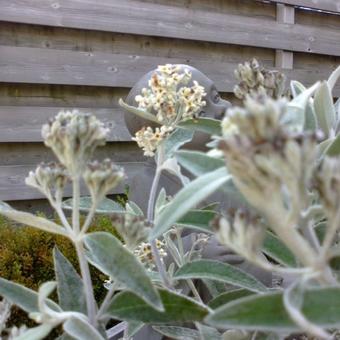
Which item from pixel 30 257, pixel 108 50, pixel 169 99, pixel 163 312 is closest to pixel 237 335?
pixel 163 312

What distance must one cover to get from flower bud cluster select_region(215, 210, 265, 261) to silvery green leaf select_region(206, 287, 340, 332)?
3 cm

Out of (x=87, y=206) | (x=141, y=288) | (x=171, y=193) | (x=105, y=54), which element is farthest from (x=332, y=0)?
(x=141, y=288)

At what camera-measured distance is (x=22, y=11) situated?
236 centimetres

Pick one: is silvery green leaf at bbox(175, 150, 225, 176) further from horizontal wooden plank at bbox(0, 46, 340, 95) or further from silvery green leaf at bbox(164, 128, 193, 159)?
horizontal wooden plank at bbox(0, 46, 340, 95)

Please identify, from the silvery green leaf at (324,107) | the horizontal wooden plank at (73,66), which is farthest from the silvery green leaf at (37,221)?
the horizontal wooden plank at (73,66)

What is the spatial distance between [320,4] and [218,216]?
10.3 feet

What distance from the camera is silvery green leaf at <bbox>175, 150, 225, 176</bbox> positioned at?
1.36 feet

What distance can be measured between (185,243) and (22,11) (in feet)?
5.19

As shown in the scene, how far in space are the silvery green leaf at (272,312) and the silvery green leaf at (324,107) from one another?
342mm

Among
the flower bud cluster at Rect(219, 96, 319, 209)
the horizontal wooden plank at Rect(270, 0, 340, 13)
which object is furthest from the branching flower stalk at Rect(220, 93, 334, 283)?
the horizontal wooden plank at Rect(270, 0, 340, 13)

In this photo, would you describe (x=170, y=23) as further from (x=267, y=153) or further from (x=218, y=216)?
(x=267, y=153)

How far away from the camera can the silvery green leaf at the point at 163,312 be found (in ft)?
1.49

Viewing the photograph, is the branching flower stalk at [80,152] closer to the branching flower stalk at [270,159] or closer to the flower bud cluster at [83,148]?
the flower bud cluster at [83,148]

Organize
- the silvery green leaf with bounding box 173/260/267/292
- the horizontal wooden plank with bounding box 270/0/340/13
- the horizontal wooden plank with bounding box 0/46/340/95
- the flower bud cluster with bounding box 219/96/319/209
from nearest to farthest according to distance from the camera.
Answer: the flower bud cluster with bounding box 219/96/319/209, the silvery green leaf with bounding box 173/260/267/292, the horizontal wooden plank with bounding box 0/46/340/95, the horizontal wooden plank with bounding box 270/0/340/13
